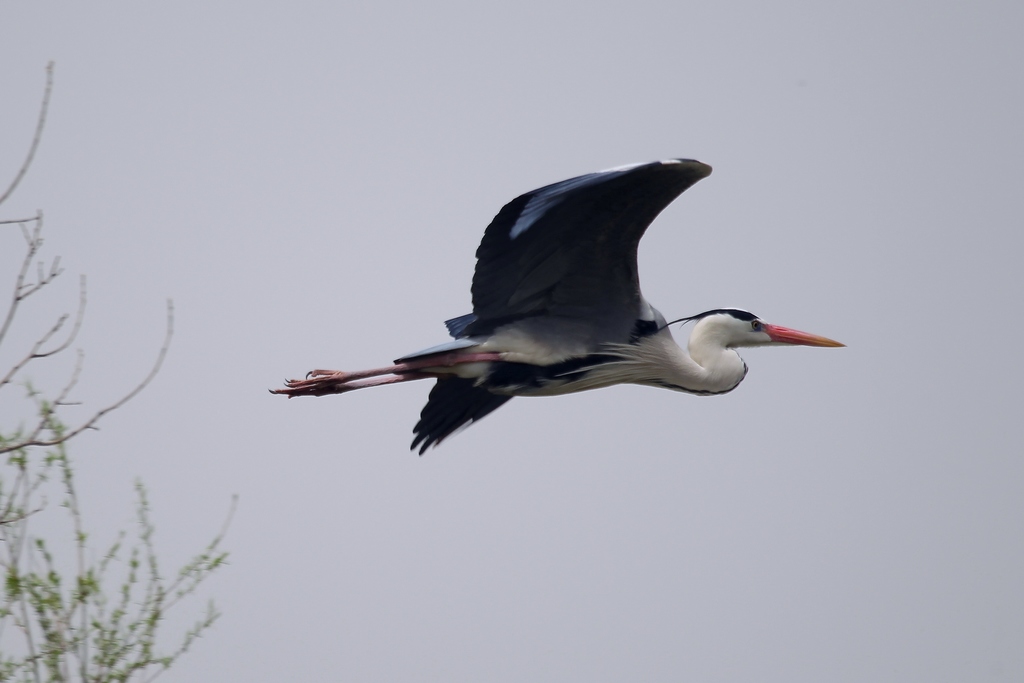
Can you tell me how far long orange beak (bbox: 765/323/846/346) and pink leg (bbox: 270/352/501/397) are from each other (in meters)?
2.18

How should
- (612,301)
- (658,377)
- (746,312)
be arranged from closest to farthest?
(612,301) < (658,377) < (746,312)

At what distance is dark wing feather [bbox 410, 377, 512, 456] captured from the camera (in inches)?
263

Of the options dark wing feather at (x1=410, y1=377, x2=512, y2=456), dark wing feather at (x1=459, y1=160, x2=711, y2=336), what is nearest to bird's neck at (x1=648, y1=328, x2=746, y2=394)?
A: dark wing feather at (x1=459, y1=160, x2=711, y2=336)

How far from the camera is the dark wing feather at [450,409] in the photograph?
6.68 m

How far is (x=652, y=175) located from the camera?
532 cm

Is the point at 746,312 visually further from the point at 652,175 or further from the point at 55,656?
the point at 55,656

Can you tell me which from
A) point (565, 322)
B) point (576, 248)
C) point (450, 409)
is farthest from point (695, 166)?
point (450, 409)

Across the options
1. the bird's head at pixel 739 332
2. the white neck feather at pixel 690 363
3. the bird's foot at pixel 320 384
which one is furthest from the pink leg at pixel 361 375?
the bird's head at pixel 739 332

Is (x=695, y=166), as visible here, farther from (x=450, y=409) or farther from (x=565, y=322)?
(x=450, y=409)

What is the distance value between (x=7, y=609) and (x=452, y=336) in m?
3.21

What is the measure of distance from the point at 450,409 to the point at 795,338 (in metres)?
2.48

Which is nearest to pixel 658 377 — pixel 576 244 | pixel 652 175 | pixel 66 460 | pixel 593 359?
pixel 593 359

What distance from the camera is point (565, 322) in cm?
626

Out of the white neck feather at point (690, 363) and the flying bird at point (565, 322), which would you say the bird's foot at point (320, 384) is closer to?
the flying bird at point (565, 322)
